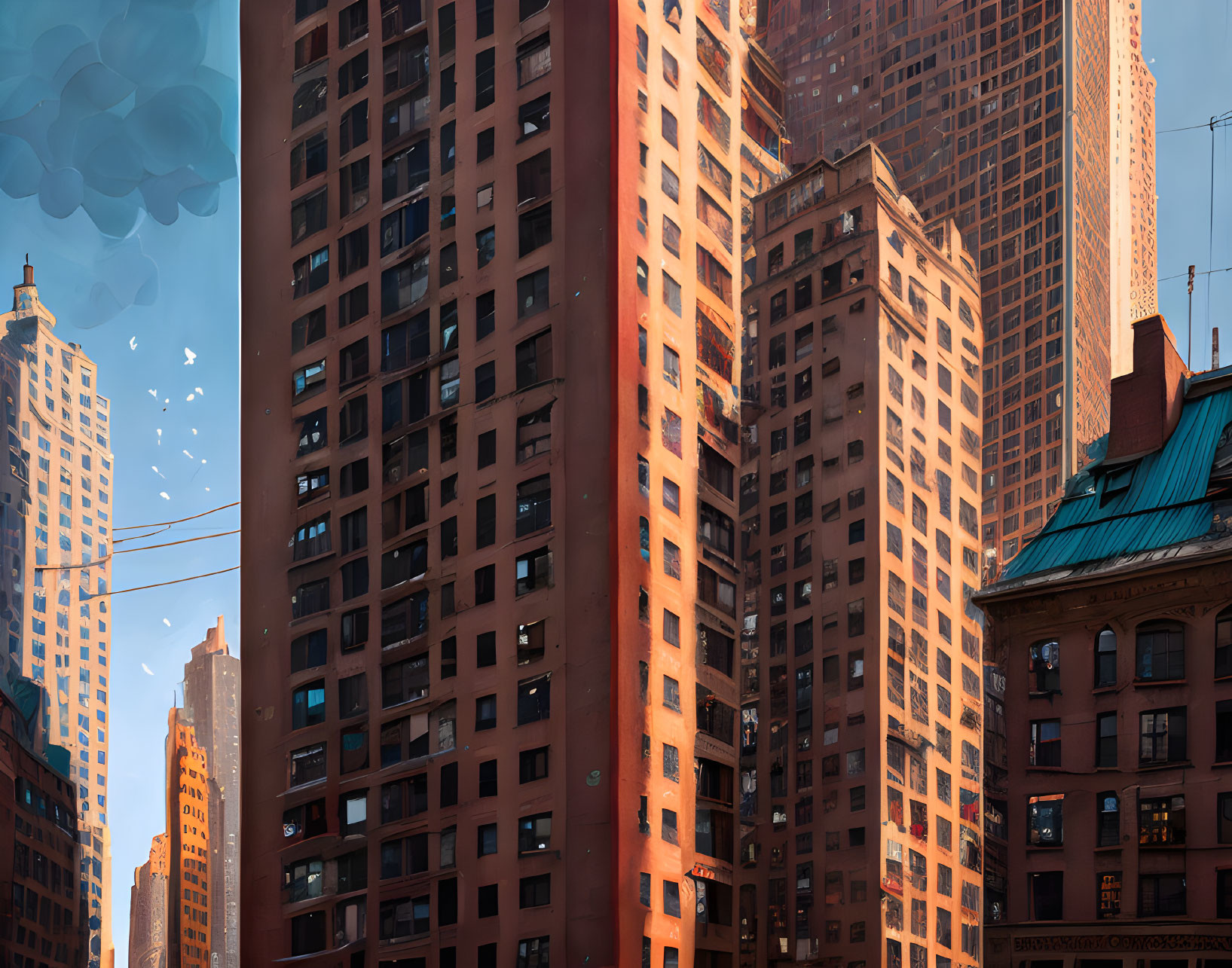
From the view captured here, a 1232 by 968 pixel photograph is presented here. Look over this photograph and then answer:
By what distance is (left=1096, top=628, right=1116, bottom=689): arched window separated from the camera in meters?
45.4

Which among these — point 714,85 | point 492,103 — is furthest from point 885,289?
point 492,103

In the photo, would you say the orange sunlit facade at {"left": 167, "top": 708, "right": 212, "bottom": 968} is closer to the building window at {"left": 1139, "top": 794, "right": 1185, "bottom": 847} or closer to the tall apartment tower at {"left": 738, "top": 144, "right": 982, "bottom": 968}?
the tall apartment tower at {"left": 738, "top": 144, "right": 982, "bottom": 968}

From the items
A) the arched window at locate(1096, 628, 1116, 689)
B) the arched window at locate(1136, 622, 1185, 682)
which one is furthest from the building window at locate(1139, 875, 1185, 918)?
the arched window at locate(1096, 628, 1116, 689)

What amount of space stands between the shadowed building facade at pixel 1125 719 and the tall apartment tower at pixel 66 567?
2976cm

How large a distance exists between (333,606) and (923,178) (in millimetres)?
40604

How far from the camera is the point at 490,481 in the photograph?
55406 millimetres

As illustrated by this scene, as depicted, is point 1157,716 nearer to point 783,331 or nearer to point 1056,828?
point 1056,828

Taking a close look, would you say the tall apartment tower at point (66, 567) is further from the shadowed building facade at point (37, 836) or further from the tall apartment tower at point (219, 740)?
the tall apartment tower at point (219, 740)

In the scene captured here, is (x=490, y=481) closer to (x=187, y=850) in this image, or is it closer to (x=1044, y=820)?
(x=1044, y=820)

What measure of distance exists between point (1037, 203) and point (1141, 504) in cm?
2700

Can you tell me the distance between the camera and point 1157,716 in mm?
44219

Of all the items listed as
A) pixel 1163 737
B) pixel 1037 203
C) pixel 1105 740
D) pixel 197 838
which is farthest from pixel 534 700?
pixel 197 838

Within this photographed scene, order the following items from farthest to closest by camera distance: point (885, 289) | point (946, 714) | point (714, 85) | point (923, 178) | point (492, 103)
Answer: point (923, 178)
point (885, 289)
point (946, 714)
point (714, 85)
point (492, 103)

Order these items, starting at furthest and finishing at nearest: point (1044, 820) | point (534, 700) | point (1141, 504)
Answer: point (534, 700) → point (1141, 504) → point (1044, 820)
